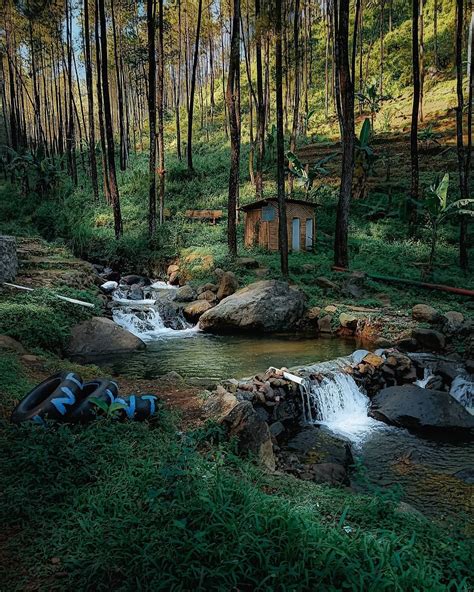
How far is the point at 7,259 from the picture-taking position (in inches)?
426

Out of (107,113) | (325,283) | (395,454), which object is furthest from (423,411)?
(107,113)

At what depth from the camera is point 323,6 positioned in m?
40.0

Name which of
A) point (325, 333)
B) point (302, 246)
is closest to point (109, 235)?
point (302, 246)

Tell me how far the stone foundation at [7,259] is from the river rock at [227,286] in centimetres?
567

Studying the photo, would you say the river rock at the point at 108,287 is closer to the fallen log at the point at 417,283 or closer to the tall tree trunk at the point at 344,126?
the fallen log at the point at 417,283

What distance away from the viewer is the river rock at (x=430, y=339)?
9.73 m

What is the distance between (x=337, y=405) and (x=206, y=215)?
1562cm

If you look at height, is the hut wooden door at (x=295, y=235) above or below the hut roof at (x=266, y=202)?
below

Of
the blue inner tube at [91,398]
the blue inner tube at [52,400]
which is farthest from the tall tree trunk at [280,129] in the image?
the blue inner tube at [52,400]

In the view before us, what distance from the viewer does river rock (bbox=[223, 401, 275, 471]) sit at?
495 centimetres

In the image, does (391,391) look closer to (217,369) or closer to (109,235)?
(217,369)

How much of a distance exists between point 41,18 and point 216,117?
2120 cm

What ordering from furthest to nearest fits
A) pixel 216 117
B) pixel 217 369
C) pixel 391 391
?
pixel 216 117
pixel 217 369
pixel 391 391

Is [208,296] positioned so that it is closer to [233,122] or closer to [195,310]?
[195,310]
